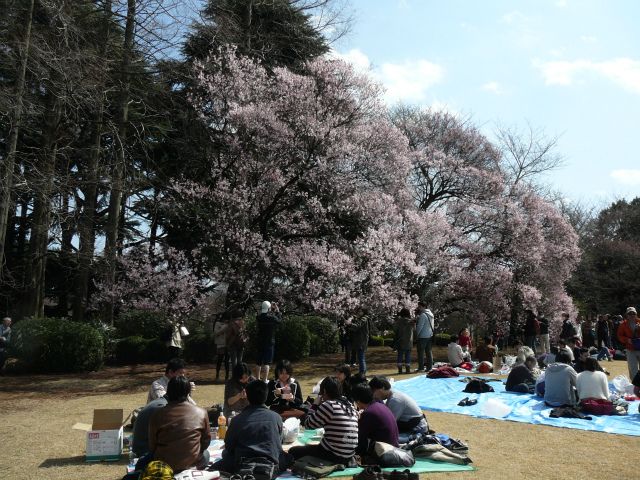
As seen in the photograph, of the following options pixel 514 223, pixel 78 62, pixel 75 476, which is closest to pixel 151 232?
pixel 78 62

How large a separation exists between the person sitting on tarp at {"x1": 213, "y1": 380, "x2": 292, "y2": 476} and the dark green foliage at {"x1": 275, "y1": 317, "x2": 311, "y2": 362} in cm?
1296

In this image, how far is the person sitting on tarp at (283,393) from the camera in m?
8.12

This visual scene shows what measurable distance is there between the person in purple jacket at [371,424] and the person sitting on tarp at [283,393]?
6.51ft

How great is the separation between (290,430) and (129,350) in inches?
478

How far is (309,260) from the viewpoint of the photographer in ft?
53.9

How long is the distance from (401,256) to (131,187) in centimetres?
856

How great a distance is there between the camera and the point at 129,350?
17812mm

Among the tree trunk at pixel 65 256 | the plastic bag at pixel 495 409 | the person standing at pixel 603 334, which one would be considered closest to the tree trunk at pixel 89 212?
the tree trunk at pixel 65 256

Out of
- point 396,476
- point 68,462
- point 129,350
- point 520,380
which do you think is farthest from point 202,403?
point 129,350

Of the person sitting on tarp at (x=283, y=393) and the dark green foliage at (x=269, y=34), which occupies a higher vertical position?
the dark green foliage at (x=269, y=34)

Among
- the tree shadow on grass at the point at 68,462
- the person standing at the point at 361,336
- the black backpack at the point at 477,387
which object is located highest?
the person standing at the point at 361,336

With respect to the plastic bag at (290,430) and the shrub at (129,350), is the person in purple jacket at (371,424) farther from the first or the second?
the shrub at (129,350)

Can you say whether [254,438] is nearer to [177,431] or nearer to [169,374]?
[177,431]

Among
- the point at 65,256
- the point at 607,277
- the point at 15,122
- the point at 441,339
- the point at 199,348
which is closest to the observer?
the point at 15,122
